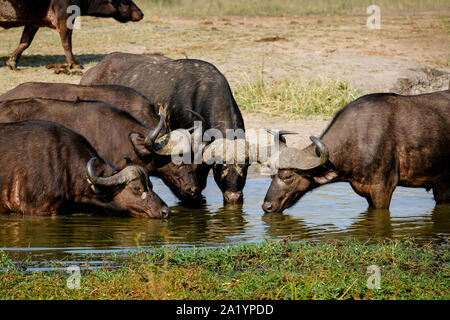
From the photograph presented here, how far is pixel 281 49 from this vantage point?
17.9 metres

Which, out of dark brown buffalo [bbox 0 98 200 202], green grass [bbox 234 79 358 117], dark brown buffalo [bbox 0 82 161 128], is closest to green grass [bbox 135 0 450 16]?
green grass [bbox 234 79 358 117]

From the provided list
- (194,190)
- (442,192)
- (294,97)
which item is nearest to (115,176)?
(194,190)

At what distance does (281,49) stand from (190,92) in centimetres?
827

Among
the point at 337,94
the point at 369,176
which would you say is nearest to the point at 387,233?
the point at 369,176

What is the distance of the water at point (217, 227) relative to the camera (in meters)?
6.68

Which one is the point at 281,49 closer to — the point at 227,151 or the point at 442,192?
the point at 227,151

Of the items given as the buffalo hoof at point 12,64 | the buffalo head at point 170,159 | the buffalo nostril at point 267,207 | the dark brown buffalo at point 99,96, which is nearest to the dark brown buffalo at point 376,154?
the buffalo nostril at point 267,207

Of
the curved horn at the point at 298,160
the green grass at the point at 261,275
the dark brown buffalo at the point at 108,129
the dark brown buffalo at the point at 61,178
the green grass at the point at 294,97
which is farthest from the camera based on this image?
the green grass at the point at 294,97

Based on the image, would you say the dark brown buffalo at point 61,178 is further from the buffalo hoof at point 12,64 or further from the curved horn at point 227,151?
the buffalo hoof at point 12,64

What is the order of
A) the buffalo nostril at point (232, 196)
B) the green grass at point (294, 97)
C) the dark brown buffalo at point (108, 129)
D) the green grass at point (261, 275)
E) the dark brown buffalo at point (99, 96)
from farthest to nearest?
the green grass at point (294, 97) → the dark brown buffalo at point (99, 96) → the buffalo nostril at point (232, 196) → the dark brown buffalo at point (108, 129) → the green grass at point (261, 275)

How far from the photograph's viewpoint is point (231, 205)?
29.5 feet

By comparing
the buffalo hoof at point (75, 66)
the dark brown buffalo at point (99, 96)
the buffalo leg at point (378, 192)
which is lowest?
the buffalo leg at point (378, 192)

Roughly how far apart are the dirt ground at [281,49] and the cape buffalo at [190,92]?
2.30 meters
